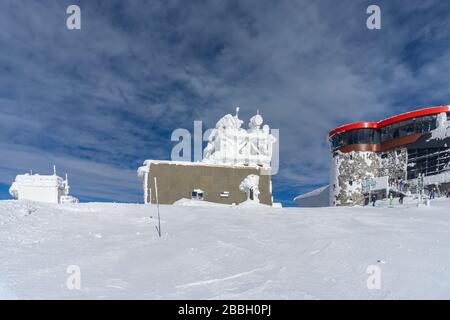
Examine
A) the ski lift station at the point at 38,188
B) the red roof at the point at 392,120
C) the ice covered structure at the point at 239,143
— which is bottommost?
the ski lift station at the point at 38,188

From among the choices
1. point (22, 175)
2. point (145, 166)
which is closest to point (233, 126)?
point (145, 166)

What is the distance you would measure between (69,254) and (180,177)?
24114 mm

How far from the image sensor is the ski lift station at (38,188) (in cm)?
3659

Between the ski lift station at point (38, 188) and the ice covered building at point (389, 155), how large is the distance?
116 feet

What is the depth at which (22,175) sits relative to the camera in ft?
122

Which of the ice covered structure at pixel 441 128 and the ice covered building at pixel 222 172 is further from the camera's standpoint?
the ice covered structure at pixel 441 128

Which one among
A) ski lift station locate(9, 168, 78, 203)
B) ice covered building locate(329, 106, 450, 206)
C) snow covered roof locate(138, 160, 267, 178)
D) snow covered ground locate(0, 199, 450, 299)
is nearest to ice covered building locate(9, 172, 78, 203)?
ski lift station locate(9, 168, 78, 203)

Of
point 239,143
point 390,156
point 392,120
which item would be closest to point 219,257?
point 239,143

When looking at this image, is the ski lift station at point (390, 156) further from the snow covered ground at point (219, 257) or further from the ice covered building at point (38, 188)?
the ice covered building at point (38, 188)

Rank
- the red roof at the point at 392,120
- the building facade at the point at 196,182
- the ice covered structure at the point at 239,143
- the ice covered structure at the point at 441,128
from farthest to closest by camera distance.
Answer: the ice covered structure at the point at 239,143, the red roof at the point at 392,120, the ice covered structure at the point at 441,128, the building facade at the point at 196,182

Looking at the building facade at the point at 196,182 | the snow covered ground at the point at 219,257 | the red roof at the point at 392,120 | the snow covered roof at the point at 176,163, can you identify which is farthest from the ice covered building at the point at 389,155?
the snow covered ground at the point at 219,257

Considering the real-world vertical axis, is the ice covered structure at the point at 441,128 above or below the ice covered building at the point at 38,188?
above

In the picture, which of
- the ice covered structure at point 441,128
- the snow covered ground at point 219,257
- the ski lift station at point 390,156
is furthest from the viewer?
the ski lift station at point 390,156

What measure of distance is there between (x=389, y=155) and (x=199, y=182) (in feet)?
78.4
